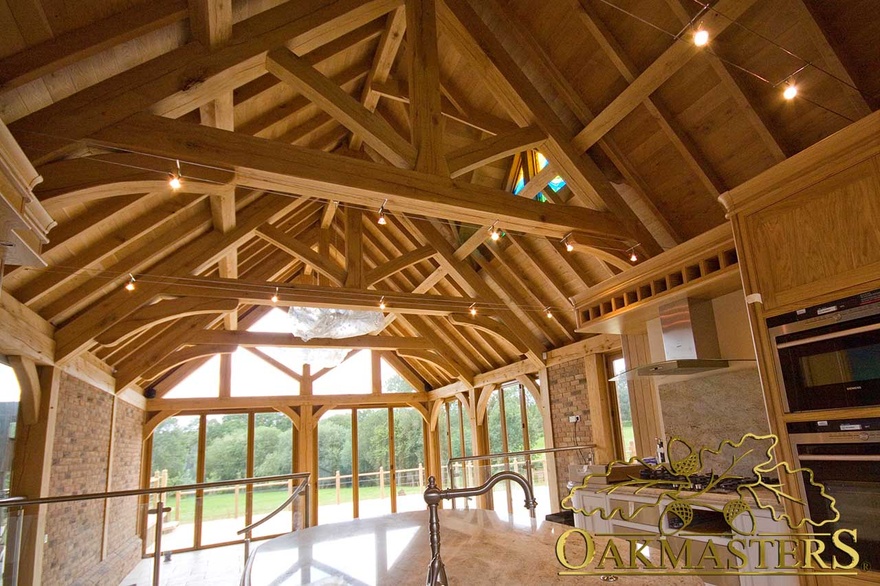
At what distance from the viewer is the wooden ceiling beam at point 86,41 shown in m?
2.66

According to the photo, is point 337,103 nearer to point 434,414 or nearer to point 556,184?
point 556,184

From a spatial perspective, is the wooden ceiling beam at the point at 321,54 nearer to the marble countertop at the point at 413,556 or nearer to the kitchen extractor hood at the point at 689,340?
the marble countertop at the point at 413,556

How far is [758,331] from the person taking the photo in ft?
10.3

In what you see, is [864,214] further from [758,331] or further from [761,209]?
[758,331]

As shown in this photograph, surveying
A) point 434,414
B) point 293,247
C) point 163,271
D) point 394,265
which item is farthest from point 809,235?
point 434,414

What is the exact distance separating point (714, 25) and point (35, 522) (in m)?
6.24

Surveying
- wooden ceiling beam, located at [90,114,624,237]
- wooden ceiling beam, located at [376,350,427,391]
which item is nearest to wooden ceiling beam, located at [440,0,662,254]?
→ wooden ceiling beam, located at [90,114,624,237]

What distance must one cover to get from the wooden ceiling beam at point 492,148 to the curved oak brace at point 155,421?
880cm

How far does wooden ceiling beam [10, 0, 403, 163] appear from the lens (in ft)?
9.58

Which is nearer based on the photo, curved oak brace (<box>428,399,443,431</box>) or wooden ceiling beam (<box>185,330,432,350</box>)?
wooden ceiling beam (<box>185,330,432,350</box>)

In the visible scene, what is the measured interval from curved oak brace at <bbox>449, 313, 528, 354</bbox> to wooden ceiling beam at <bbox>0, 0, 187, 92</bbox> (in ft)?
18.3

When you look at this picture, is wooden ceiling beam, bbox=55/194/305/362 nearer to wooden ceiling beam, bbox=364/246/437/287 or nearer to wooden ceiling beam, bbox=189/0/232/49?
wooden ceiling beam, bbox=364/246/437/287

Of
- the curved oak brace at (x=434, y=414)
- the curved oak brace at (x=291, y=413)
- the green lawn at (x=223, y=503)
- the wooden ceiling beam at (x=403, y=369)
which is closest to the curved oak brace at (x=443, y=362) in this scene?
the wooden ceiling beam at (x=403, y=369)

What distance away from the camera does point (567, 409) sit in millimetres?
7715
